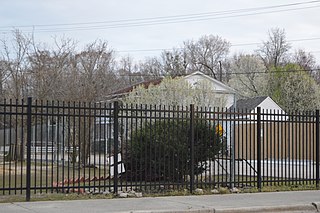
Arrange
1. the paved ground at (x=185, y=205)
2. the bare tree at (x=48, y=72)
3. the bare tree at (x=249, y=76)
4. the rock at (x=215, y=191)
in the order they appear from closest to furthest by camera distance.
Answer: the paved ground at (x=185, y=205)
the rock at (x=215, y=191)
the bare tree at (x=48, y=72)
the bare tree at (x=249, y=76)

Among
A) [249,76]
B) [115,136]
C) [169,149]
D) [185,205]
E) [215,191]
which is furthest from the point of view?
[249,76]

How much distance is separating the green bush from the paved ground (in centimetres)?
141

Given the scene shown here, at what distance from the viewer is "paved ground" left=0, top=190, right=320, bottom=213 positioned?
11.8 meters

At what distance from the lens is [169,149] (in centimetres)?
1539

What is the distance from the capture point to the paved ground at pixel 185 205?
11.8 metres

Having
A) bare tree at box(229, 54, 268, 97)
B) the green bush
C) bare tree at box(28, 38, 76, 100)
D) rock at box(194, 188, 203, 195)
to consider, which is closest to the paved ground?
rock at box(194, 188, 203, 195)

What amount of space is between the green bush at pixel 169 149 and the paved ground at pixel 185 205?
4.62 feet

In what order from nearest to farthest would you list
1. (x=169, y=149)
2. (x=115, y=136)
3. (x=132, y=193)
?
1. (x=115, y=136)
2. (x=132, y=193)
3. (x=169, y=149)

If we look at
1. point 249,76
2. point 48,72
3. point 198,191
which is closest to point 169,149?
point 198,191

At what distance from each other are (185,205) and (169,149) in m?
2.90

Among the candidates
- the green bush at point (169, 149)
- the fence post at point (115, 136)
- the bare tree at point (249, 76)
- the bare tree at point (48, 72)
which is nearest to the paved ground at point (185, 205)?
the fence post at point (115, 136)

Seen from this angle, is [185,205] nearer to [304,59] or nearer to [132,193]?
[132,193]

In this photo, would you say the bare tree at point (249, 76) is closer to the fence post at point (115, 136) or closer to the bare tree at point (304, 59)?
the bare tree at point (304, 59)

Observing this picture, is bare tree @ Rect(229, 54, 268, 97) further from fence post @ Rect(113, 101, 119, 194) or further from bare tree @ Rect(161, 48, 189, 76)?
fence post @ Rect(113, 101, 119, 194)
